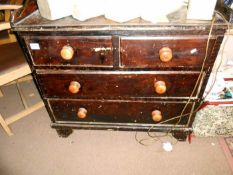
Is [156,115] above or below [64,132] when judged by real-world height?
above

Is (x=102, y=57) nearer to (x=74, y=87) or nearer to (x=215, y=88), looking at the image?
(x=74, y=87)

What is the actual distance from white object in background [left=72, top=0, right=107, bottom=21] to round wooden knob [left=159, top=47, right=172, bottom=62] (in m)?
0.38

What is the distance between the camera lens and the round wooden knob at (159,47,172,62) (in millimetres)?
1063

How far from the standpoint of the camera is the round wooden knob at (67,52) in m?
1.09

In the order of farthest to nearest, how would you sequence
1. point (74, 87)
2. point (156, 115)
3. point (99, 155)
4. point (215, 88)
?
point (99, 155), point (215, 88), point (156, 115), point (74, 87)

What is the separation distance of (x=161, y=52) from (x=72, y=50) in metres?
0.47

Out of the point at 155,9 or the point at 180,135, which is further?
the point at 180,135

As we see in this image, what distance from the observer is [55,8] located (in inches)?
41.6

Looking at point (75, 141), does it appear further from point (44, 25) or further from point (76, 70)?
point (44, 25)

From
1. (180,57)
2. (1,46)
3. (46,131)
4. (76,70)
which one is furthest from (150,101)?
(1,46)

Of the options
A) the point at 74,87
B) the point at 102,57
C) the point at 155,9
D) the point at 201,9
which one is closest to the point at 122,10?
the point at 155,9

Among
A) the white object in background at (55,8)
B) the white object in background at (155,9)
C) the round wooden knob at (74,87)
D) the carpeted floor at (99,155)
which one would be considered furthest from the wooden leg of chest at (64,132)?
the white object in background at (155,9)

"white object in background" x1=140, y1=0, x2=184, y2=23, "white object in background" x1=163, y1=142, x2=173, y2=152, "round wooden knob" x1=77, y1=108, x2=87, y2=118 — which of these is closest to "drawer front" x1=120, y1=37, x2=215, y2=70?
"white object in background" x1=140, y1=0, x2=184, y2=23

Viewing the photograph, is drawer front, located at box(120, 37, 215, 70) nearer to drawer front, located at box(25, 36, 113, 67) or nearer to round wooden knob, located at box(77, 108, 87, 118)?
drawer front, located at box(25, 36, 113, 67)
